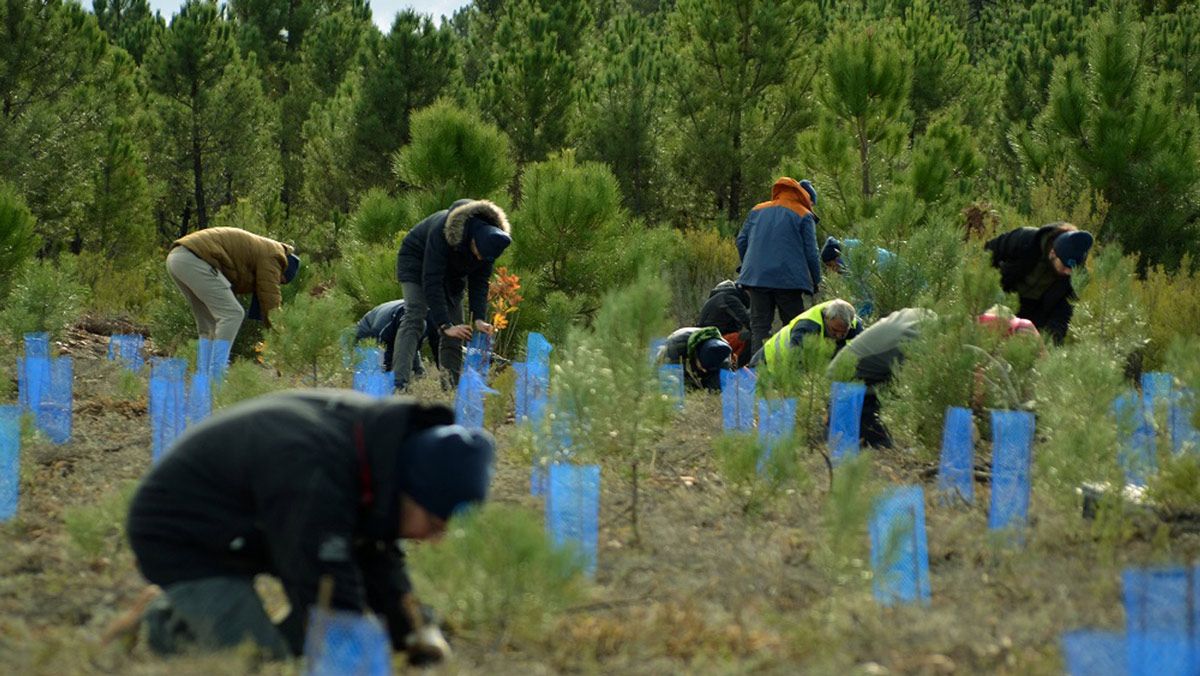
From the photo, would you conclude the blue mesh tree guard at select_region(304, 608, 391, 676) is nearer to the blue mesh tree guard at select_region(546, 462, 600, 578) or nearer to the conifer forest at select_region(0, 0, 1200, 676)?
the conifer forest at select_region(0, 0, 1200, 676)

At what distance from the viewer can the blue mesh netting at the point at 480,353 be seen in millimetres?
7152

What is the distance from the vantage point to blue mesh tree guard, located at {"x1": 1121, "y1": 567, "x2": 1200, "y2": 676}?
8.54 ft

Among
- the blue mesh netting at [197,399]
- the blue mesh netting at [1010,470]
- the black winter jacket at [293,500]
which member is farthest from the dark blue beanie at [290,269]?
the black winter jacket at [293,500]

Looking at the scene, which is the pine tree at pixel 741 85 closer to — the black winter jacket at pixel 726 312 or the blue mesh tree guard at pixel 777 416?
the black winter jacket at pixel 726 312

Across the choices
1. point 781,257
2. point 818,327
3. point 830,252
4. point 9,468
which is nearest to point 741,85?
point 830,252

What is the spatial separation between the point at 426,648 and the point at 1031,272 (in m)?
4.78

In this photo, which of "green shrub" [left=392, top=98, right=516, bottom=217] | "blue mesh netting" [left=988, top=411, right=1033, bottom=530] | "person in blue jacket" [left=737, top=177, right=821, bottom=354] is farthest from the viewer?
"green shrub" [left=392, top=98, right=516, bottom=217]

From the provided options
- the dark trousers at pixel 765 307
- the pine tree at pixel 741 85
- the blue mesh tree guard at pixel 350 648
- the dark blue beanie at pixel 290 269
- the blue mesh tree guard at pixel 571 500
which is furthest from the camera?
the pine tree at pixel 741 85

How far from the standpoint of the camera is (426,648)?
2.98m

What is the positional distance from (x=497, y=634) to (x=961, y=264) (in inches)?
174

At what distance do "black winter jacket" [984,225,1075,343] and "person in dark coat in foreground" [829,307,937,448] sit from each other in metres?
0.77

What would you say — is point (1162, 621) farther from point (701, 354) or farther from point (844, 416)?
point (701, 354)

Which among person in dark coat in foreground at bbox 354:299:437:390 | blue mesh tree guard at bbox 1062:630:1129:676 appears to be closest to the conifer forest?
blue mesh tree guard at bbox 1062:630:1129:676

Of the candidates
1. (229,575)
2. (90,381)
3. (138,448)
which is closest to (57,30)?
(90,381)
